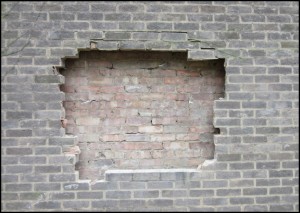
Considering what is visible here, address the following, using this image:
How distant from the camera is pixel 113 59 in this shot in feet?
10.7

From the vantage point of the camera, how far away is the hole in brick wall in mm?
3244

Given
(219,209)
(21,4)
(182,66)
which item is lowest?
(219,209)

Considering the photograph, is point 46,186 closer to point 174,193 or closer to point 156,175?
point 156,175

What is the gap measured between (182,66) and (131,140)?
2.87 feet

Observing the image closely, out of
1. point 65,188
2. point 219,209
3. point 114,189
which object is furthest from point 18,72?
point 219,209

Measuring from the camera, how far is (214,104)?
3.15 metres

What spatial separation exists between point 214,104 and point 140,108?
0.71 metres

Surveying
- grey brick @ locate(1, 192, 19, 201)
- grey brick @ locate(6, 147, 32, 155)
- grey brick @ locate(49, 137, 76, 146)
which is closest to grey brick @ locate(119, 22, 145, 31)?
grey brick @ locate(49, 137, 76, 146)

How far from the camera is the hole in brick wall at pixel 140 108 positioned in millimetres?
3244

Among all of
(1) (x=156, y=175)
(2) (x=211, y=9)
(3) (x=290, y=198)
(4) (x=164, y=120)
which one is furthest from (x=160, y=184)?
(2) (x=211, y=9)

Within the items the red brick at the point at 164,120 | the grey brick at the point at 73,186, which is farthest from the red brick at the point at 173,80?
the grey brick at the point at 73,186

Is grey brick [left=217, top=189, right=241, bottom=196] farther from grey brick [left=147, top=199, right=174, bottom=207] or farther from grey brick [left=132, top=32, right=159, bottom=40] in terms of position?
grey brick [left=132, top=32, right=159, bottom=40]

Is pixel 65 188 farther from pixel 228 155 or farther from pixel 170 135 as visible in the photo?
pixel 228 155

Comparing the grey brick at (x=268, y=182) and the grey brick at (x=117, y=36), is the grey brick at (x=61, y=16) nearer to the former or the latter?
the grey brick at (x=117, y=36)
